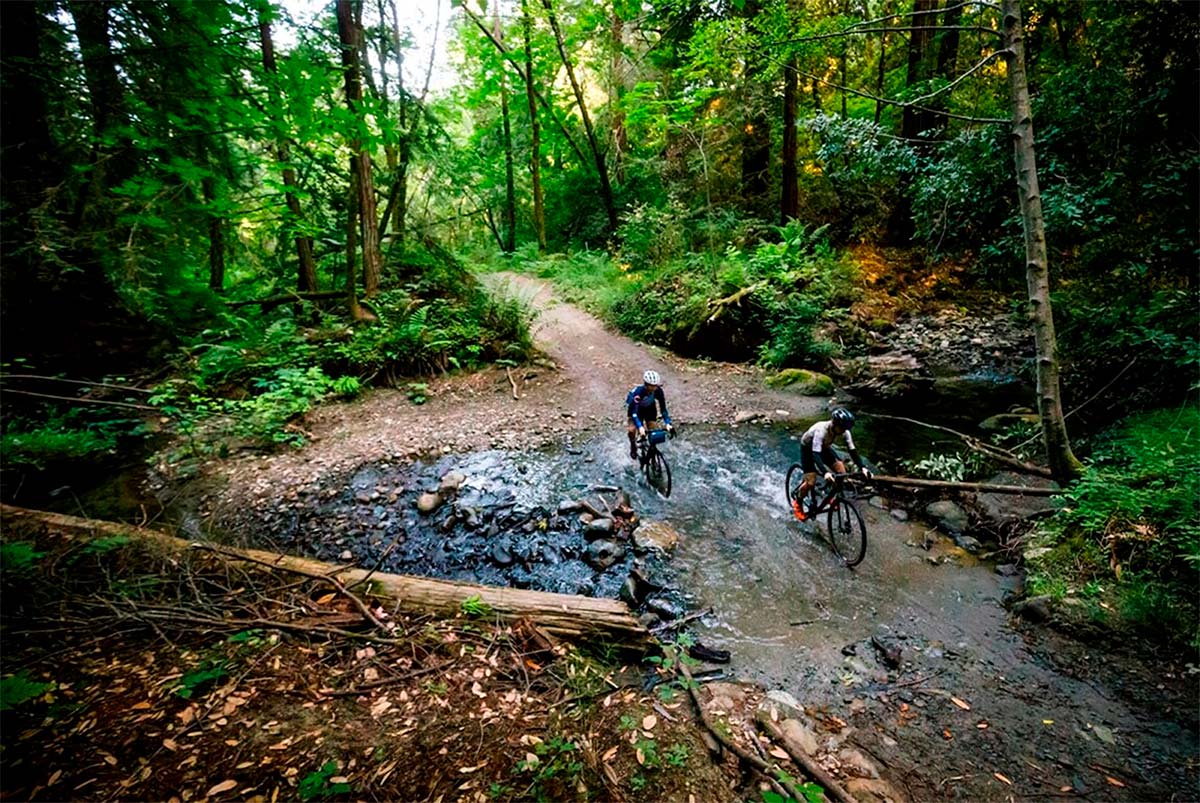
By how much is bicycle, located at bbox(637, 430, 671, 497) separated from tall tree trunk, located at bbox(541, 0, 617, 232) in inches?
676

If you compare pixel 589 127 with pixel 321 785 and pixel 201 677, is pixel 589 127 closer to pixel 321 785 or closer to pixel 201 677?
pixel 201 677

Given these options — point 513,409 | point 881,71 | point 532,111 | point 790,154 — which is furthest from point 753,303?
point 532,111

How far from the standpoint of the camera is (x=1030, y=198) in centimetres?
531

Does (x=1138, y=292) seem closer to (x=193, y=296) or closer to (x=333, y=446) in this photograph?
(x=333, y=446)

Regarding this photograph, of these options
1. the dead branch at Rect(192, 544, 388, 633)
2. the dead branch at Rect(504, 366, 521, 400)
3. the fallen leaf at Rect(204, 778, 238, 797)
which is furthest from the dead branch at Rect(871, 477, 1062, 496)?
the dead branch at Rect(504, 366, 521, 400)

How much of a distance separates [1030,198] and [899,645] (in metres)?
5.01

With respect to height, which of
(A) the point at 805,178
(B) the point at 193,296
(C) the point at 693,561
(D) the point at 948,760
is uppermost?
(A) the point at 805,178

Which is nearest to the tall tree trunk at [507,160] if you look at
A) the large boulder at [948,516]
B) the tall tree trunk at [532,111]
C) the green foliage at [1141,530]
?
the tall tree trunk at [532,111]

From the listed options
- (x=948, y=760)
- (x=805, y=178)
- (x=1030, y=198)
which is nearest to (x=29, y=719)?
(x=948, y=760)

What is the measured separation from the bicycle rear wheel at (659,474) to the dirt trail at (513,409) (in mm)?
2293

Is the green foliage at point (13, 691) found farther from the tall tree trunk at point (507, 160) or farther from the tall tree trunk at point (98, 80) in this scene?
the tall tree trunk at point (507, 160)

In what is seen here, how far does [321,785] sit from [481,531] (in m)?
4.32

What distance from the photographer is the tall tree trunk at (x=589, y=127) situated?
20422 mm

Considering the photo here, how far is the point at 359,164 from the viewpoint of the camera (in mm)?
11102
